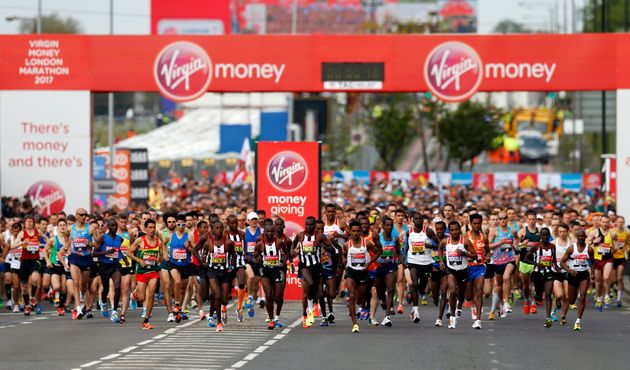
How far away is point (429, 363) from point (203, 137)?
7216cm

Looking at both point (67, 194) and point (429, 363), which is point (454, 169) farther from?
point (429, 363)

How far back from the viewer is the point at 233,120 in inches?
3777

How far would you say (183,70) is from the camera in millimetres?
34125

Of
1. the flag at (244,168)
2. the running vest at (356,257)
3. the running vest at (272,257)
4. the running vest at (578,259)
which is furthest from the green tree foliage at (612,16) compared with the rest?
the running vest at (272,257)

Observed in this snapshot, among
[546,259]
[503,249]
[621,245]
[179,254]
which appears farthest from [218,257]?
[621,245]

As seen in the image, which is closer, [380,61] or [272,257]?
[272,257]

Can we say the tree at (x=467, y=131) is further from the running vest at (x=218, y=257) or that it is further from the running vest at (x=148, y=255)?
the running vest at (x=218, y=257)

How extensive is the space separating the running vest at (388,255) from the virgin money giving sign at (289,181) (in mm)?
6533

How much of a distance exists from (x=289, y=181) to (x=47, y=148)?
21.6ft

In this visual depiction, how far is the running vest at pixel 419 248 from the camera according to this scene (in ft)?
82.3

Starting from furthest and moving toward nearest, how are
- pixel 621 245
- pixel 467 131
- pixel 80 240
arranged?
pixel 467 131 → pixel 621 245 → pixel 80 240

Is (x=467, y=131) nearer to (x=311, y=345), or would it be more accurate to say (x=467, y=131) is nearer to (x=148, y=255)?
(x=148, y=255)

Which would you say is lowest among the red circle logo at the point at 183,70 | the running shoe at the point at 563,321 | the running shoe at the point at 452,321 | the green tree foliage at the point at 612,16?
the running shoe at the point at 563,321

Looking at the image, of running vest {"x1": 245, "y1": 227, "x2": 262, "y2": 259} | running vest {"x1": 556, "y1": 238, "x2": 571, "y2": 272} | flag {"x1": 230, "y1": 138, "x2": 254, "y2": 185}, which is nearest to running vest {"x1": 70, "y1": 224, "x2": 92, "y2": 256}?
running vest {"x1": 245, "y1": 227, "x2": 262, "y2": 259}
